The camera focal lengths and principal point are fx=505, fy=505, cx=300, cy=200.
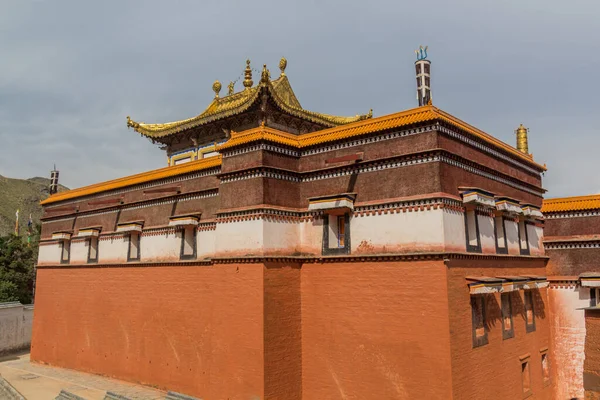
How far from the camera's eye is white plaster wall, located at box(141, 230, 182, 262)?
17.3m

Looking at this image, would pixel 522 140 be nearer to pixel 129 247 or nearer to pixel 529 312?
pixel 529 312

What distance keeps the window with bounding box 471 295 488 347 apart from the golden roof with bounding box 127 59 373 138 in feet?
30.3

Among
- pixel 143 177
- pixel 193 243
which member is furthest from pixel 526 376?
pixel 143 177

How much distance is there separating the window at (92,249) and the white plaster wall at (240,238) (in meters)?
8.82

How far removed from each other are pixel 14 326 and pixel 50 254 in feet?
25.2

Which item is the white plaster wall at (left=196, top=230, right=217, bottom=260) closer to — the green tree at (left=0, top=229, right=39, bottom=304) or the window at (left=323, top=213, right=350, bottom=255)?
the window at (left=323, top=213, right=350, bottom=255)

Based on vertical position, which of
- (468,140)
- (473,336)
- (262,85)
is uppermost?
(262,85)

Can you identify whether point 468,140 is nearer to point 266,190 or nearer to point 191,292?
point 266,190

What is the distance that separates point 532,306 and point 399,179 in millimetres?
7183

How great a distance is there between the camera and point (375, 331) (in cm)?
1248

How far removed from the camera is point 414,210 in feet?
40.2

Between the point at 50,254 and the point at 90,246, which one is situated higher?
the point at 90,246

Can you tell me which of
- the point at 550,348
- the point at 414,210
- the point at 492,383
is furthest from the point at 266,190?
the point at 550,348

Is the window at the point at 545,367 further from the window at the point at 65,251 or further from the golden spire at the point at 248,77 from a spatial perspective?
the window at the point at 65,251
